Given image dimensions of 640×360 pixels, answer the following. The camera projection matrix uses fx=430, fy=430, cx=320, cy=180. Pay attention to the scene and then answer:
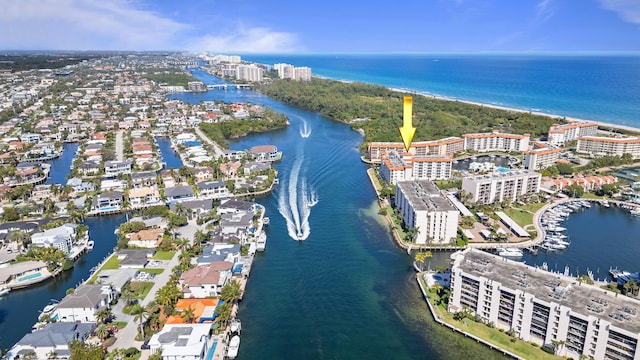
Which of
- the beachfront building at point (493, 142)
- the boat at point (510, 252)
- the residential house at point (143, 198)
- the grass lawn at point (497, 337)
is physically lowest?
the grass lawn at point (497, 337)

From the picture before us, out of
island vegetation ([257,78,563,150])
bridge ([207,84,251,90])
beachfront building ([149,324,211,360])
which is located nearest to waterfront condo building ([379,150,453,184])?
island vegetation ([257,78,563,150])

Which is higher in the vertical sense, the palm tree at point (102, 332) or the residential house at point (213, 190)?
the residential house at point (213, 190)

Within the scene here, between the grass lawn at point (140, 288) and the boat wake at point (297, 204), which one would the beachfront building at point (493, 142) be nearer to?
the boat wake at point (297, 204)

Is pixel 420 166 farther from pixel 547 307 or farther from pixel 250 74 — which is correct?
pixel 250 74

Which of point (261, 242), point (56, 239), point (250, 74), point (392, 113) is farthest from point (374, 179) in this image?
point (250, 74)

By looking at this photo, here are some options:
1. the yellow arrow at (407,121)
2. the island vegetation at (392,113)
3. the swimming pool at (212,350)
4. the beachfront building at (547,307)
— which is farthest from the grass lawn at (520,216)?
the yellow arrow at (407,121)

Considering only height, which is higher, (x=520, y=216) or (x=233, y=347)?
(x=520, y=216)

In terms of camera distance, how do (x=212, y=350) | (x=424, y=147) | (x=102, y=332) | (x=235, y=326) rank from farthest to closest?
(x=424, y=147) < (x=235, y=326) < (x=102, y=332) < (x=212, y=350)

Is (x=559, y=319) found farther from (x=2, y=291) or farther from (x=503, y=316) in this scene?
(x=2, y=291)
